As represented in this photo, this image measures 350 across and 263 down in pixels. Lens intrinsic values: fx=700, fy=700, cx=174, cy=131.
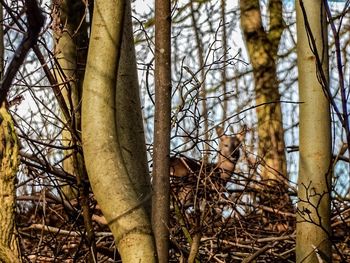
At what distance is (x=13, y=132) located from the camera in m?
2.52

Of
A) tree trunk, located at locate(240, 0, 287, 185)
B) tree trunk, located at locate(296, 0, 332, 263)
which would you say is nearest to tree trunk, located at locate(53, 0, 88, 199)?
tree trunk, located at locate(296, 0, 332, 263)

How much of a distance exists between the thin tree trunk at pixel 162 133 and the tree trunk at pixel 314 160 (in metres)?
0.73

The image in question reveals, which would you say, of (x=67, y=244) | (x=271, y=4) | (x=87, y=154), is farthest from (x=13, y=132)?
(x=271, y=4)

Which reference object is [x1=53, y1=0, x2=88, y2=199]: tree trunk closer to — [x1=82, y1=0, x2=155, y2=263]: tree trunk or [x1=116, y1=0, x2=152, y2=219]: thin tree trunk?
[x1=116, y1=0, x2=152, y2=219]: thin tree trunk

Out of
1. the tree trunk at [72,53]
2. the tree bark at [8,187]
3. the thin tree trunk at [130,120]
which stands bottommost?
the tree bark at [8,187]

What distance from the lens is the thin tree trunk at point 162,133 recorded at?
2.91m

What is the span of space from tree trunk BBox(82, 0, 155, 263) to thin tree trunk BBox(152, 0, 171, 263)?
0.07 m

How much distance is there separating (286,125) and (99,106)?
22.9ft

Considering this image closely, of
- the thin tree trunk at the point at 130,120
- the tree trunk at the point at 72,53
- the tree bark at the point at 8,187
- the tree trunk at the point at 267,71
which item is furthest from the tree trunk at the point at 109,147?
the tree trunk at the point at 267,71

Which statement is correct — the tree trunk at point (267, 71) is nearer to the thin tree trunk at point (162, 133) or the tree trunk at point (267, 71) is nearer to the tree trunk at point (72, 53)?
the tree trunk at point (72, 53)

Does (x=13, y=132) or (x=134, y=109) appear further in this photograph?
(x=134, y=109)

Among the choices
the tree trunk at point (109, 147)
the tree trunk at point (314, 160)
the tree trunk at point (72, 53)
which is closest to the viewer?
the tree trunk at point (109, 147)

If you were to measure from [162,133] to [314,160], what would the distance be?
81 centimetres

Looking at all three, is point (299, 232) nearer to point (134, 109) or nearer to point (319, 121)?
point (319, 121)
